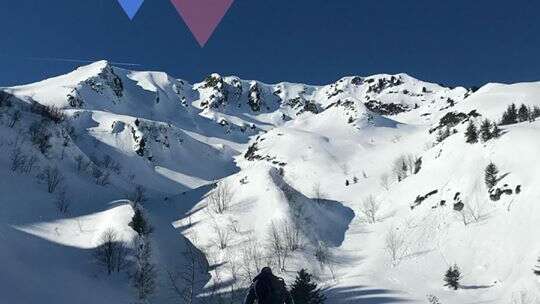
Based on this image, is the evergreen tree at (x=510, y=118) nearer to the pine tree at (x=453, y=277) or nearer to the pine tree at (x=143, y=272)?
the pine tree at (x=453, y=277)

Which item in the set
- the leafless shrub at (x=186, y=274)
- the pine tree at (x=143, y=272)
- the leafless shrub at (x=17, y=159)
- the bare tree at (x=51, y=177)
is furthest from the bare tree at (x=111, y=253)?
the leafless shrub at (x=17, y=159)

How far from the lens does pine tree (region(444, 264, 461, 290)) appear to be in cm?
5006

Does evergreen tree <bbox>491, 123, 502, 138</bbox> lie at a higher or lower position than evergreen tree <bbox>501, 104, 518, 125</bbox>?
lower

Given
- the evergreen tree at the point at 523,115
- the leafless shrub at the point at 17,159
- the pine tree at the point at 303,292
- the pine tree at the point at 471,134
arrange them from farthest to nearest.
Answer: the evergreen tree at the point at 523,115
the pine tree at the point at 471,134
the leafless shrub at the point at 17,159
the pine tree at the point at 303,292

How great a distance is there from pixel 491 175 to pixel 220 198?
118 feet

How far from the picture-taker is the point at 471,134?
70250mm

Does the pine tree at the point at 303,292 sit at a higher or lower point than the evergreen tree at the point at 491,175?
lower

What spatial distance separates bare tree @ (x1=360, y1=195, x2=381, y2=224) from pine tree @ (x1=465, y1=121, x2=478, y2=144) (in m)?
14.9

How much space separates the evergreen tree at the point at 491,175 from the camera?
59.2 meters

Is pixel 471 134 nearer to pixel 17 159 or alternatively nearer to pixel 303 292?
pixel 303 292

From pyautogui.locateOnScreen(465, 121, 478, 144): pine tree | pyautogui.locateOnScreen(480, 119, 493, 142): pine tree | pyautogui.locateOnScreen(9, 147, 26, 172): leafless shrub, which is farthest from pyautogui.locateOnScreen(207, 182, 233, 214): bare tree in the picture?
pyautogui.locateOnScreen(480, 119, 493, 142): pine tree

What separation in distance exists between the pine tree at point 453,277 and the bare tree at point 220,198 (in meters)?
33.4

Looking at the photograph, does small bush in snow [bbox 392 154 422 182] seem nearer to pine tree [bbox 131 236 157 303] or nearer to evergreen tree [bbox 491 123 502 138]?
evergreen tree [bbox 491 123 502 138]

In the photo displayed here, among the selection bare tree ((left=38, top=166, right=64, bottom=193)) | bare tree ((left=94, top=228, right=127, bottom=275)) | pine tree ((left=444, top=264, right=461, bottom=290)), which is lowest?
pine tree ((left=444, top=264, right=461, bottom=290))
